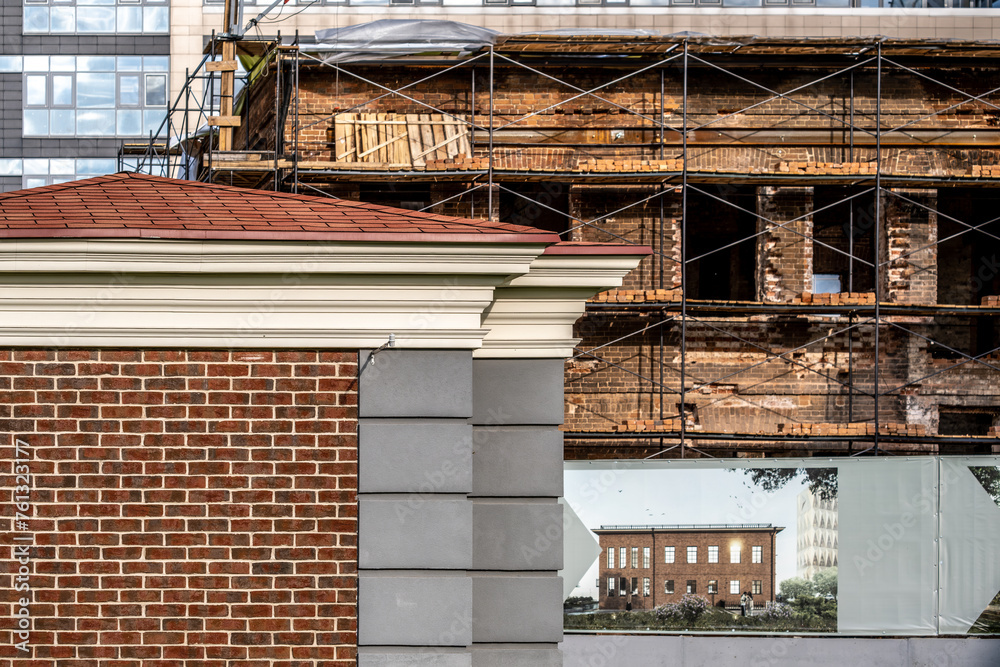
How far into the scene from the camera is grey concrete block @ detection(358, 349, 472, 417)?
17.6 ft

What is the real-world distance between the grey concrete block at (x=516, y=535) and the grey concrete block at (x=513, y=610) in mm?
87

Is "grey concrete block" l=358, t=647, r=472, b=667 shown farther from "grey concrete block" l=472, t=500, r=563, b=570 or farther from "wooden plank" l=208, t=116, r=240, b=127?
"wooden plank" l=208, t=116, r=240, b=127

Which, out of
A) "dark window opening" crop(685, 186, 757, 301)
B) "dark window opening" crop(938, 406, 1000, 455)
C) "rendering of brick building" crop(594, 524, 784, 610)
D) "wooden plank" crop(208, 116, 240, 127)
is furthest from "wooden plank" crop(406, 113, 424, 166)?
"dark window opening" crop(938, 406, 1000, 455)

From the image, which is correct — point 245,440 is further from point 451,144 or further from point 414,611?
point 451,144

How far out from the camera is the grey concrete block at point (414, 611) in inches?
209

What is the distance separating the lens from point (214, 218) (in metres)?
5.48

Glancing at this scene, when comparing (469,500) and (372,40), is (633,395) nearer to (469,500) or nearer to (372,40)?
(372,40)

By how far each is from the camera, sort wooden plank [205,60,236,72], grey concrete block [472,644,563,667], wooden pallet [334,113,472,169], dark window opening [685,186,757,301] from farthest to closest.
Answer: wooden plank [205,60,236,72]
dark window opening [685,186,757,301]
wooden pallet [334,113,472,169]
grey concrete block [472,644,563,667]

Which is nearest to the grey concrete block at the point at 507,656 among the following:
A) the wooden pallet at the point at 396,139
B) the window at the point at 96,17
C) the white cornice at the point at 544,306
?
the white cornice at the point at 544,306

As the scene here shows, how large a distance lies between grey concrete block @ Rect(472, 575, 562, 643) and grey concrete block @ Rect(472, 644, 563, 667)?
5 cm

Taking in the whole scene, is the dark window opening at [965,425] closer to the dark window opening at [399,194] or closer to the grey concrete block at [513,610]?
the dark window opening at [399,194]

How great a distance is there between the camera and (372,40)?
15.2m

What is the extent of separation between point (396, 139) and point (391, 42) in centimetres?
150

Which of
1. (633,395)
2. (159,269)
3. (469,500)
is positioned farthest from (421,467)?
(633,395)
